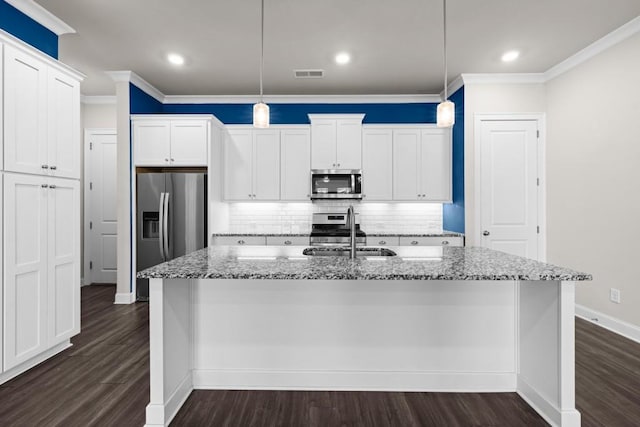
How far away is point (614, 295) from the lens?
3.51 m

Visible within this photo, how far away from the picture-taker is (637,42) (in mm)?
3275

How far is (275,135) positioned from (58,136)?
2.66 metres

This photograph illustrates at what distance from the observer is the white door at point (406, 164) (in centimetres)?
501

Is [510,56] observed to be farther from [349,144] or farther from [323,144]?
[323,144]

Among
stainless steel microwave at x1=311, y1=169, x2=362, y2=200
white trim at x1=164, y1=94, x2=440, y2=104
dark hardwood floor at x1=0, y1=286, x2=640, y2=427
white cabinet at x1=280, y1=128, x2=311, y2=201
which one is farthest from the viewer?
white trim at x1=164, y1=94, x2=440, y2=104

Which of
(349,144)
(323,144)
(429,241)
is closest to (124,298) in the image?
(323,144)

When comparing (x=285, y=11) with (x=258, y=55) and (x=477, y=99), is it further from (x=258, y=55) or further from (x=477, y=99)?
(x=477, y=99)

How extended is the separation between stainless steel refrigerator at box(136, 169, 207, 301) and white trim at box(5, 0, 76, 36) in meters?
1.71

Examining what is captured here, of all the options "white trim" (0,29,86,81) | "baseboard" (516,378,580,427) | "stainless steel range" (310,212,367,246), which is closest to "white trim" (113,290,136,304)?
"stainless steel range" (310,212,367,246)

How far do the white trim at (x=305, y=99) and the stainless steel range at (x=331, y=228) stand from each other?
5.55ft

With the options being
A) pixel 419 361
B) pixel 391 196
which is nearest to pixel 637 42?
pixel 391 196

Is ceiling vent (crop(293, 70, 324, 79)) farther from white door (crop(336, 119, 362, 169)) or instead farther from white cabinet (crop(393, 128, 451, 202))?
white cabinet (crop(393, 128, 451, 202))

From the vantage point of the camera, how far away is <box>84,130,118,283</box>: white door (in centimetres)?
563

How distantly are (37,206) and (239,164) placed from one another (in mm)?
2650
